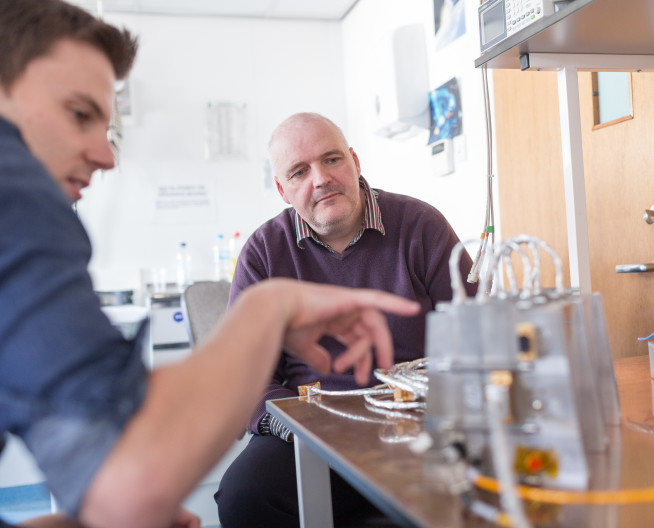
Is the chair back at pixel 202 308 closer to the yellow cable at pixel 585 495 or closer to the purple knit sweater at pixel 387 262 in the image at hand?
the purple knit sweater at pixel 387 262

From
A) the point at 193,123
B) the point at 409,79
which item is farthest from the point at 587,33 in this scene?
the point at 193,123

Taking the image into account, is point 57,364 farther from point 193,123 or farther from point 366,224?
point 193,123

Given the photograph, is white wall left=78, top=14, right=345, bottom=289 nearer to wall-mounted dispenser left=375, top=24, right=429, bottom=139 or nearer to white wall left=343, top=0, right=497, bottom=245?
white wall left=343, top=0, right=497, bottom=245

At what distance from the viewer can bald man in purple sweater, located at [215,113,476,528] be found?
66.2 inches

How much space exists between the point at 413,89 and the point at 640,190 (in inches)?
60.8

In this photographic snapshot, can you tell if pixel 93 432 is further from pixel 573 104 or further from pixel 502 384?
pixel 573 104

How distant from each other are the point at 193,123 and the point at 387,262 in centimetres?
285

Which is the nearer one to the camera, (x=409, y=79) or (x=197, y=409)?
(x=197, y=409)

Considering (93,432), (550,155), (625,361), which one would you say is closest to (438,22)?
(550,155)

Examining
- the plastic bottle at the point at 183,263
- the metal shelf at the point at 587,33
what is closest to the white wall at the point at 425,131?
the plastic bottle at the point at 183,263

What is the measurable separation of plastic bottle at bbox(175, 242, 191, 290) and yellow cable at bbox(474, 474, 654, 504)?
372 centimetres

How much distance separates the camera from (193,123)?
4.30 meters

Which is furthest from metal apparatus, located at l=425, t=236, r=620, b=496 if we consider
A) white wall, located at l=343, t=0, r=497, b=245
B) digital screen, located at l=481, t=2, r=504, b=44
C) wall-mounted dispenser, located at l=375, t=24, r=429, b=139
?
wall-mounted dispenser, located at l=375, t=24, r=429, b=139

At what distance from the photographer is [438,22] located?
3156mm
